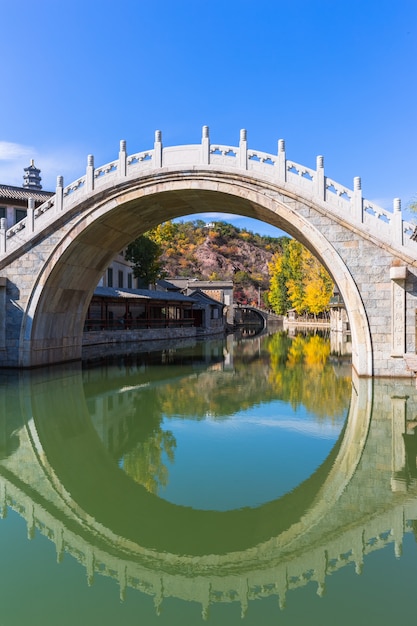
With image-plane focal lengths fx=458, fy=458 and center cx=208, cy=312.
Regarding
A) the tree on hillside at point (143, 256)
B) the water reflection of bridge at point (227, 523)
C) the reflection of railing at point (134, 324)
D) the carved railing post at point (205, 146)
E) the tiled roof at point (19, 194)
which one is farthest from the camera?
the tree on hillside at point (143, 256)

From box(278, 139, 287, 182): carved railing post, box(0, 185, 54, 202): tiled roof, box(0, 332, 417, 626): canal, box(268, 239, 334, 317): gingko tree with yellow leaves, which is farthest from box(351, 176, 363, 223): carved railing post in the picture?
box(268, 239, 334, 317): gingko tree with yellow leaves

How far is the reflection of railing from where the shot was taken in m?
29.3

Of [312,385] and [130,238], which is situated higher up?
[130,238]

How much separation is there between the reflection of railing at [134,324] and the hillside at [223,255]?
41863mm

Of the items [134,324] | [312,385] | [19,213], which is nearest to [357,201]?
[312,385]

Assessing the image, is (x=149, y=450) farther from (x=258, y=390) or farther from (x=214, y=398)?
(x=258, y=390)

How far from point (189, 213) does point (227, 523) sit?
55.5ft

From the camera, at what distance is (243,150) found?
48.9 ft

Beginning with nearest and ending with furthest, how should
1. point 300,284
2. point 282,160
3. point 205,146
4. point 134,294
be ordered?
point 282,160, point 205,146, point 134,294, point 300,284

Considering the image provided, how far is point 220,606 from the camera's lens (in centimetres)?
359

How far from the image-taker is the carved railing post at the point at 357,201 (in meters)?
13.5

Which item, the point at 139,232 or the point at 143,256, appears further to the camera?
the point at 143,256

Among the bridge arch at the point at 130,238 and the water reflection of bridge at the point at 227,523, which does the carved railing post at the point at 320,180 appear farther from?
the water reflection of bridge at the point at 227,523

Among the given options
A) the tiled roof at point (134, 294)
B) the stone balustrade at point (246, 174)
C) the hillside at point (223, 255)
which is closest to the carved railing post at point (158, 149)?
the stone balustrade at point (246, 174)
